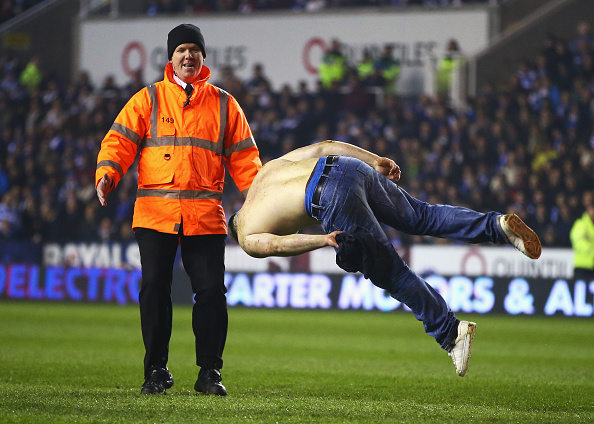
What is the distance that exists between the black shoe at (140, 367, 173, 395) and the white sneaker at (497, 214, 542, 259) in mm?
2652

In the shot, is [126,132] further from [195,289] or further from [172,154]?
[195,289]

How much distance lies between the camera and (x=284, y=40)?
25453mm

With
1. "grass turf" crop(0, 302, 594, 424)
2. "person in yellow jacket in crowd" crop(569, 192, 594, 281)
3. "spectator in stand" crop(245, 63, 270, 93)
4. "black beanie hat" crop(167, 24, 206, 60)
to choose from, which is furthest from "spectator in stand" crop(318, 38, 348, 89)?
"black beanie hat" crop(167, 24, 206, 60)

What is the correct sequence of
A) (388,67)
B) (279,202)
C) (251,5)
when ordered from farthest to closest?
(251,5), (388,67), (279,202)

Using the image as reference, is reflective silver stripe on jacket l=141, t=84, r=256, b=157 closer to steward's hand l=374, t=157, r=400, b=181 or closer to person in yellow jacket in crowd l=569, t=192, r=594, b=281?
steward's hand l=374, t=157, r=400, b=181

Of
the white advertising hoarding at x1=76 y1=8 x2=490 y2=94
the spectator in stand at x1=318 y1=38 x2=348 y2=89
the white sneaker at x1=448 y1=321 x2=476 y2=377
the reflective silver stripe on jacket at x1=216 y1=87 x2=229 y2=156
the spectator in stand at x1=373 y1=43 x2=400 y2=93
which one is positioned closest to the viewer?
the white sneaker at x1=448 y1=321 x2=476 y2=377

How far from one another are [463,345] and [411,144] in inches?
586

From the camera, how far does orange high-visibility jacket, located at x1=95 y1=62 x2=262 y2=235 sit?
265 inches

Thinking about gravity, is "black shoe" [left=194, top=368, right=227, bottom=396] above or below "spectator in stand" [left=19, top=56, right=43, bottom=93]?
below

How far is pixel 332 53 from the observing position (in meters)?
22.8

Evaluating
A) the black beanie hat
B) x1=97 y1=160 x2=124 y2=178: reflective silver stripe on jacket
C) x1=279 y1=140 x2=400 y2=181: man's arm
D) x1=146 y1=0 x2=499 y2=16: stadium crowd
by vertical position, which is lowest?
x1=97 y1=160 x2=124 y2=178: reflective silver stripe on jacket

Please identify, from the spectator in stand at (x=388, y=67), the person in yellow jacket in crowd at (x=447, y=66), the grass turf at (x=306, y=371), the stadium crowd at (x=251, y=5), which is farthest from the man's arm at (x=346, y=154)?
the stadium crowd at (x=251, y=5)

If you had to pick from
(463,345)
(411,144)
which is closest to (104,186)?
(463,345)

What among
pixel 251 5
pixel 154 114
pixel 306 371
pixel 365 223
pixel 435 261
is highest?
pixel 251 5
